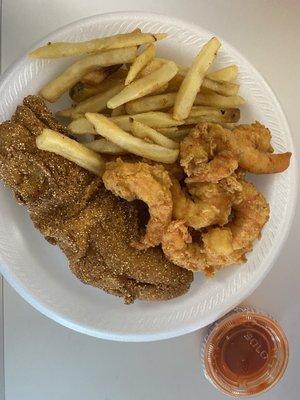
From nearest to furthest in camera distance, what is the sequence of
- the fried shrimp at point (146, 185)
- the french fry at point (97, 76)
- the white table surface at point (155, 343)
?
the fried shrimp at point (146, 185), the french fry at point (97, 76), the white table surface at point (155, 343)

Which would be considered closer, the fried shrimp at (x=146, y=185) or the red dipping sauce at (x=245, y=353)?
the fried shrimp at (x=146, y=185)

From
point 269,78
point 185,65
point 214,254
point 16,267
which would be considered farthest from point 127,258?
point 269,78

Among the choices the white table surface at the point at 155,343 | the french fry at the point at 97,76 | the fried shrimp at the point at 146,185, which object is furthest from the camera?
the white table surface at the point at 155,343

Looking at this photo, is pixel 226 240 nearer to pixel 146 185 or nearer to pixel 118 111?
pixel 146 185

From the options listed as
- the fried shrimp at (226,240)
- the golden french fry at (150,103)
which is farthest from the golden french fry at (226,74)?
the fried shrimp at (226,240)

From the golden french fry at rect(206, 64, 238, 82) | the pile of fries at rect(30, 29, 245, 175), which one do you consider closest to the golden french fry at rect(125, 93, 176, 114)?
the pile of fries at rect(30, 29, 245, 175)

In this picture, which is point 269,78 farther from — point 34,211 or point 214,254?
point 34,211

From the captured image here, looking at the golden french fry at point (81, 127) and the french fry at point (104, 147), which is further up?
the golden french fry at point (81, 127)

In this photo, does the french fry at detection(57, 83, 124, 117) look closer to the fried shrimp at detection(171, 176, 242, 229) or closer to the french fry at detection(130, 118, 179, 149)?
the french fry at detection(130, 118, 179, 149)

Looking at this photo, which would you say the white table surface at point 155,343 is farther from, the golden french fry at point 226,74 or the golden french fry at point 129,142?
the golden french fry at point 129,142

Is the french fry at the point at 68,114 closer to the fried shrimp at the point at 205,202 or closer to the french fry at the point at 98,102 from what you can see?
the french fry at the point at 98,102
